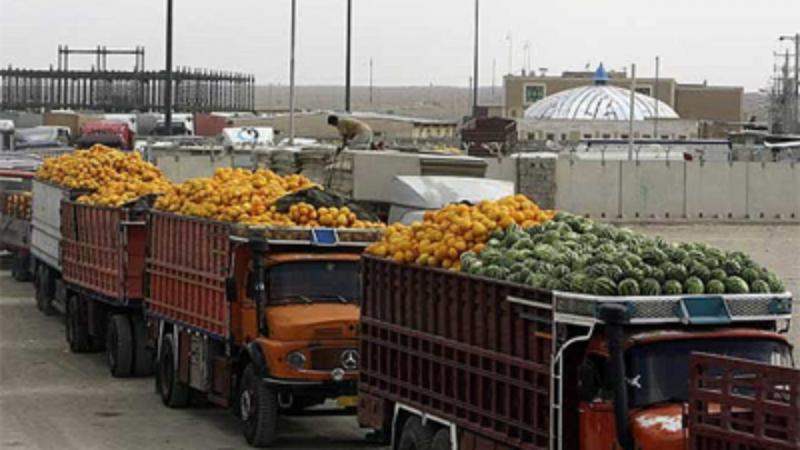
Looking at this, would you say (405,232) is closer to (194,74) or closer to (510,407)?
(510,407)

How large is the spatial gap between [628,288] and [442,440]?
112 inches

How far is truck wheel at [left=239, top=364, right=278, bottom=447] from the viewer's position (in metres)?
17.8

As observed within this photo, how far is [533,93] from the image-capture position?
148 meters

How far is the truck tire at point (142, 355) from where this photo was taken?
23.6 metres

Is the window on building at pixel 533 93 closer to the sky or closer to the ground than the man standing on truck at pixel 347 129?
closer to the sky

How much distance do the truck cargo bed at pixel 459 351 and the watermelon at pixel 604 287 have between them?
395 mm

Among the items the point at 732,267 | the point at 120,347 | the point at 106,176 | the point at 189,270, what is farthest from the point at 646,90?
the point at 732,267

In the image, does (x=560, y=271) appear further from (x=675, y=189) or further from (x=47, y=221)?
(x=675, y=189)

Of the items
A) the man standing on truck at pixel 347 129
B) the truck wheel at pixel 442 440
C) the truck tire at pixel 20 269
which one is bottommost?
the truck tire at pixel 20 269

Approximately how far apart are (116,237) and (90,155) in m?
5.81

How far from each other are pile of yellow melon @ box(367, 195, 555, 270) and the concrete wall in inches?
1514

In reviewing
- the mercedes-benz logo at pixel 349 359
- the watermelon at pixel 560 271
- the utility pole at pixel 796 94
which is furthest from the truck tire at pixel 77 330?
the utility pole at pixel 796 94

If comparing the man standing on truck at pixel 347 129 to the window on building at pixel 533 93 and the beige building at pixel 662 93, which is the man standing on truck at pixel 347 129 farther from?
the window on building at pixel 533 93

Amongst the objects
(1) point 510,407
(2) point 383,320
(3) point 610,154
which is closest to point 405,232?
(2) point 383,320
